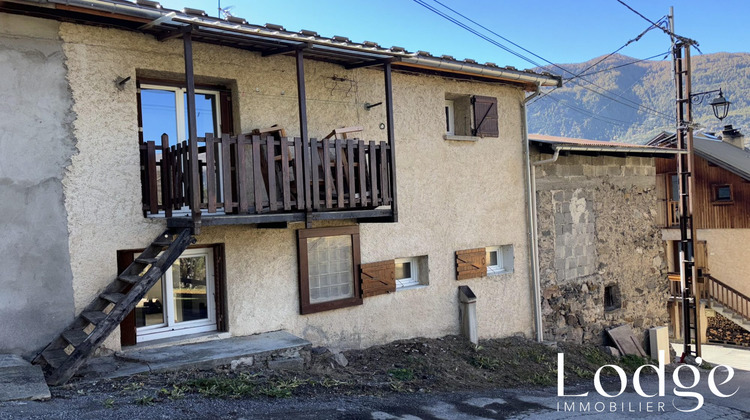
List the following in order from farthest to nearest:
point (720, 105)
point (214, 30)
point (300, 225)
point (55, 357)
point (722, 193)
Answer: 1. point (722, 193)
2. point (720, 105)
3. point (300, 225)
4. point (214, 30)
5. point (55, 357)

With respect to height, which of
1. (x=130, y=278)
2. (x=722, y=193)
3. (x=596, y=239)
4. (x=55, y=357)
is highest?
(x=722, y=193)

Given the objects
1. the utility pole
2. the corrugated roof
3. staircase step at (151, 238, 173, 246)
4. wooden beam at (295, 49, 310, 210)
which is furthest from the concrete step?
the corrugated roof

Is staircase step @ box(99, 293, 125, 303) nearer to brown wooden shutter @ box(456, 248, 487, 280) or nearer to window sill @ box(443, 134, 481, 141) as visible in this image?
brown wooden shutter @ box(456, 248, 487, 280)

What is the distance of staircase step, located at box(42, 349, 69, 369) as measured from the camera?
18.7 feet

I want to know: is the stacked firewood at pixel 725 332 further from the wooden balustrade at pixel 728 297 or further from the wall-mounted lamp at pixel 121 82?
the wall-mounted lamp at pixel 121 82

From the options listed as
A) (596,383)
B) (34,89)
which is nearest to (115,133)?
(34,89)

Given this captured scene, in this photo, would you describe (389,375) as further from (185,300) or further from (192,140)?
(192,140)

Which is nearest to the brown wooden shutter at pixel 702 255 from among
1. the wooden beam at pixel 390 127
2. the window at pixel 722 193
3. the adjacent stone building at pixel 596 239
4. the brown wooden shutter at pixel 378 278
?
the window at pixel 722 193

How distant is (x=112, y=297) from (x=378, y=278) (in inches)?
148

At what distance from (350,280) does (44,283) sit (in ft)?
12.8

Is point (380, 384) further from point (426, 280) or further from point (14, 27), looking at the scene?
point (14, 27)

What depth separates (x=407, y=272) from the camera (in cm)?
950

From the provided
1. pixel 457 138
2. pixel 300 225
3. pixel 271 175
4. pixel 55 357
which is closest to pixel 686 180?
pixel 457 138

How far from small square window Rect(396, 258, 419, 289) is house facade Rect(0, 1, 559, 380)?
0.03 m
